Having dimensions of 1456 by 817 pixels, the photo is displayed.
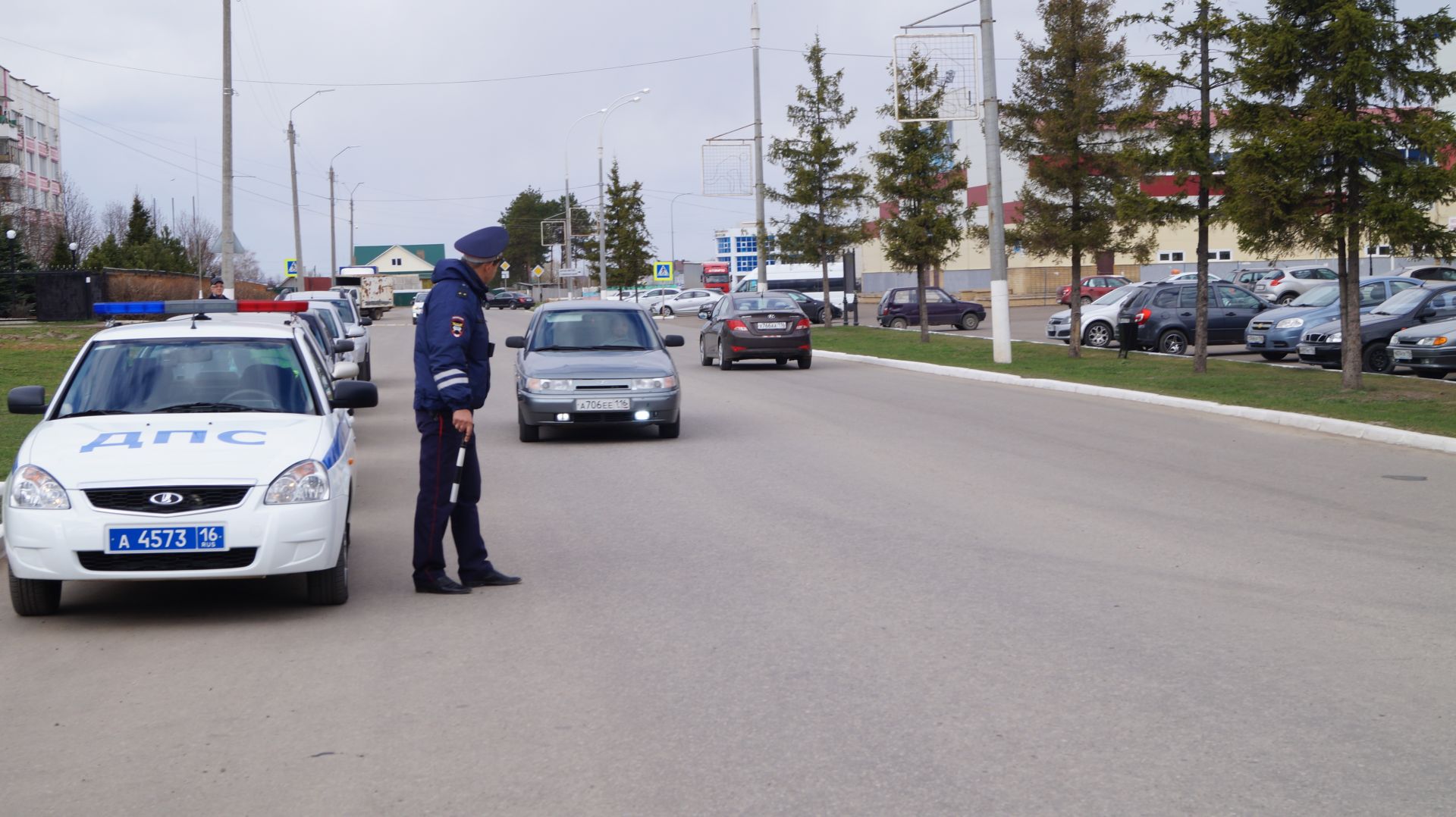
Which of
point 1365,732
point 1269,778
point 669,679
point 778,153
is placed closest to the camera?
point 1269,778

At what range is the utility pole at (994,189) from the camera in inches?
1063

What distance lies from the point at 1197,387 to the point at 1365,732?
53.5 feet

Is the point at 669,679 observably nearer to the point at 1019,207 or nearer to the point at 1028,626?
the point at 1028,626

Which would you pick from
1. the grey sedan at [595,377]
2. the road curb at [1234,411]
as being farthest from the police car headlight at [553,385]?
the road curb at [1234,411]

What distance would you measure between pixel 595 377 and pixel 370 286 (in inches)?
2772

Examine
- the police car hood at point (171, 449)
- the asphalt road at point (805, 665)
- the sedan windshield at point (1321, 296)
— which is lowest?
the asphalt road at point (805, 665)

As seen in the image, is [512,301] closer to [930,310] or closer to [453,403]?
[930,310]

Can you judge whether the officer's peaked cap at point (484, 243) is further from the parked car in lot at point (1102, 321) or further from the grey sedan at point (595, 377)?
the parked car in lot at point (1102, 321)

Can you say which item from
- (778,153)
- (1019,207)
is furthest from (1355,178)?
(778,153)

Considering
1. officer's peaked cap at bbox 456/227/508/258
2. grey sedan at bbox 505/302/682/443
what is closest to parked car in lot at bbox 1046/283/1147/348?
grey sedan at bbox 505/302/682/443

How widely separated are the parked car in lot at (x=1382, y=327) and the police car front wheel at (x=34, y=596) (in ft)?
67.8

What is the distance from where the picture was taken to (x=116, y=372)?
26.6 ft

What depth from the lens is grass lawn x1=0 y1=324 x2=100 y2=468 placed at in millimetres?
14906

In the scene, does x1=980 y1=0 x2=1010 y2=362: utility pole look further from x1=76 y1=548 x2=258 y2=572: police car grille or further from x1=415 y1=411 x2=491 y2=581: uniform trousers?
x1=76 y1=548 x2=258 y2=572: police car grille
